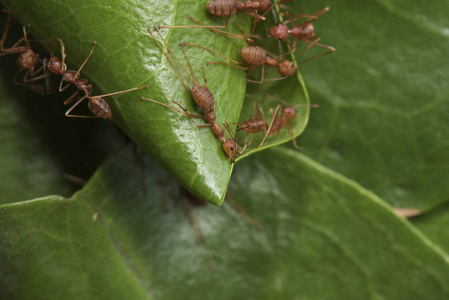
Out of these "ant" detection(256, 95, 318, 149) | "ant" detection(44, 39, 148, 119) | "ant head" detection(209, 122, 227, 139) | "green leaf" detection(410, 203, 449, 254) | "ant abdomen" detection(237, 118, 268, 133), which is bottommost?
"green leaf" detection(410, 203, 449, 254)

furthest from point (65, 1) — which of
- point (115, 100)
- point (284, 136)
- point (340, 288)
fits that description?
point (340, 288)

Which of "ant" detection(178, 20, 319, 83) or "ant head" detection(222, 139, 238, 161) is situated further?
"ant" detection(178, 20, 319, 83)

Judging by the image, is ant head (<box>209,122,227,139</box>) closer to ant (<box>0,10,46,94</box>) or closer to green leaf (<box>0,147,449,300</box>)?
green leaf (<box>0,147,449,300</box>)

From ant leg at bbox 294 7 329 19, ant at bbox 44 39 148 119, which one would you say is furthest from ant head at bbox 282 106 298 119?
ant at bbox 44 39 148 119

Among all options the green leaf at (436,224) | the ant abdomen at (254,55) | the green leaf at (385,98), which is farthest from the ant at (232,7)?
the green leaf at (436,224)

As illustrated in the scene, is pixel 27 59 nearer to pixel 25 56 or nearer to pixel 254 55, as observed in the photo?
pixel 25 56

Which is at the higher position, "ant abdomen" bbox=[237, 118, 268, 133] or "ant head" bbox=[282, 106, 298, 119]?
"ant abdomen" bbox=[237, 118, 268, 133]
